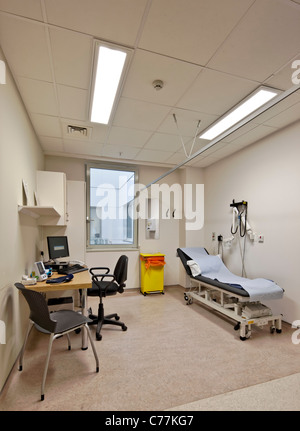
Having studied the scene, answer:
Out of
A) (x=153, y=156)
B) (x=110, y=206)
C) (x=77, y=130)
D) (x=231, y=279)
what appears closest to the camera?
(x=77, y=130)

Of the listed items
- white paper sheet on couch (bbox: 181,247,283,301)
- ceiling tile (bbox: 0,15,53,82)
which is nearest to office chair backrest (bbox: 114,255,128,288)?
white paper sheet on couch (bbox: 181,247,283,301)

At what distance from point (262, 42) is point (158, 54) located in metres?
0.87

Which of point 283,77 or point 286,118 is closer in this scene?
point 283,77

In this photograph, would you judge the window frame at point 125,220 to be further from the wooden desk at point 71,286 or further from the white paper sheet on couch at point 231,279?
the wooden desk at point 71,286

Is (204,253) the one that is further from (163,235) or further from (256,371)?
(256,371)

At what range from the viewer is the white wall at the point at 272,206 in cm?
305

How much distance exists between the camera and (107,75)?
213 cm

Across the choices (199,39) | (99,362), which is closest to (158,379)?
(99,362)

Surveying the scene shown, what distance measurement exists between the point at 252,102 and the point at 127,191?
3.21 metres

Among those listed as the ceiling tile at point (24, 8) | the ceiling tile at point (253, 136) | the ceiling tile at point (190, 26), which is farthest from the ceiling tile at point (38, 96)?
the ceiling tile at point (253, 136)

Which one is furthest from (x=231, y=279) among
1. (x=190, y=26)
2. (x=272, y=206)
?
(x=190, y=26)

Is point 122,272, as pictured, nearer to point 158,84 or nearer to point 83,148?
point 158,84

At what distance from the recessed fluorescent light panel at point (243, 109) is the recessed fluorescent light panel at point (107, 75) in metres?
1.48

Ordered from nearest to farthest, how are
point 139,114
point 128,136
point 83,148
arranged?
point 139,114 < point 128,136 < point 83,148
